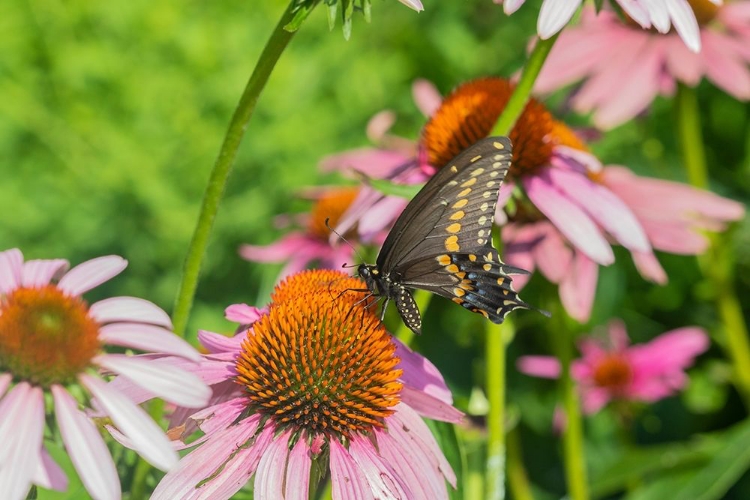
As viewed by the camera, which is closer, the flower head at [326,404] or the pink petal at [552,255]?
the flower head at [326,404]

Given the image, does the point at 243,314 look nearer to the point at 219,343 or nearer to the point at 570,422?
the point at 219,343

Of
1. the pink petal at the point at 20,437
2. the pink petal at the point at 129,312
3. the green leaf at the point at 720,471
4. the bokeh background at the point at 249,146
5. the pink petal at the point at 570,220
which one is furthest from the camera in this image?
the bokeh background at the point at 249,146

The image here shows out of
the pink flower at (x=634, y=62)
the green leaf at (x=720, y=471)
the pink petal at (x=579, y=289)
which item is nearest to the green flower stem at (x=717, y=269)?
the pink flower at (x=634, y=62)

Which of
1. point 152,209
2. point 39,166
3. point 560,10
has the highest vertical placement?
point 39,166

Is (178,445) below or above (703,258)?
below

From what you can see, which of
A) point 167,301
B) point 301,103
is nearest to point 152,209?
point 167,301

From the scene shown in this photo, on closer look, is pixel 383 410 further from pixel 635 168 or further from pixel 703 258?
pixel 635 168

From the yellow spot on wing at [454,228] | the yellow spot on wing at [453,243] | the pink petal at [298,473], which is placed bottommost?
the pink petal at [298,473]

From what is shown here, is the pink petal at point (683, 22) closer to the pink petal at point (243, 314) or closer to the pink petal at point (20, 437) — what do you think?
the pink petal at point (243, 314)
